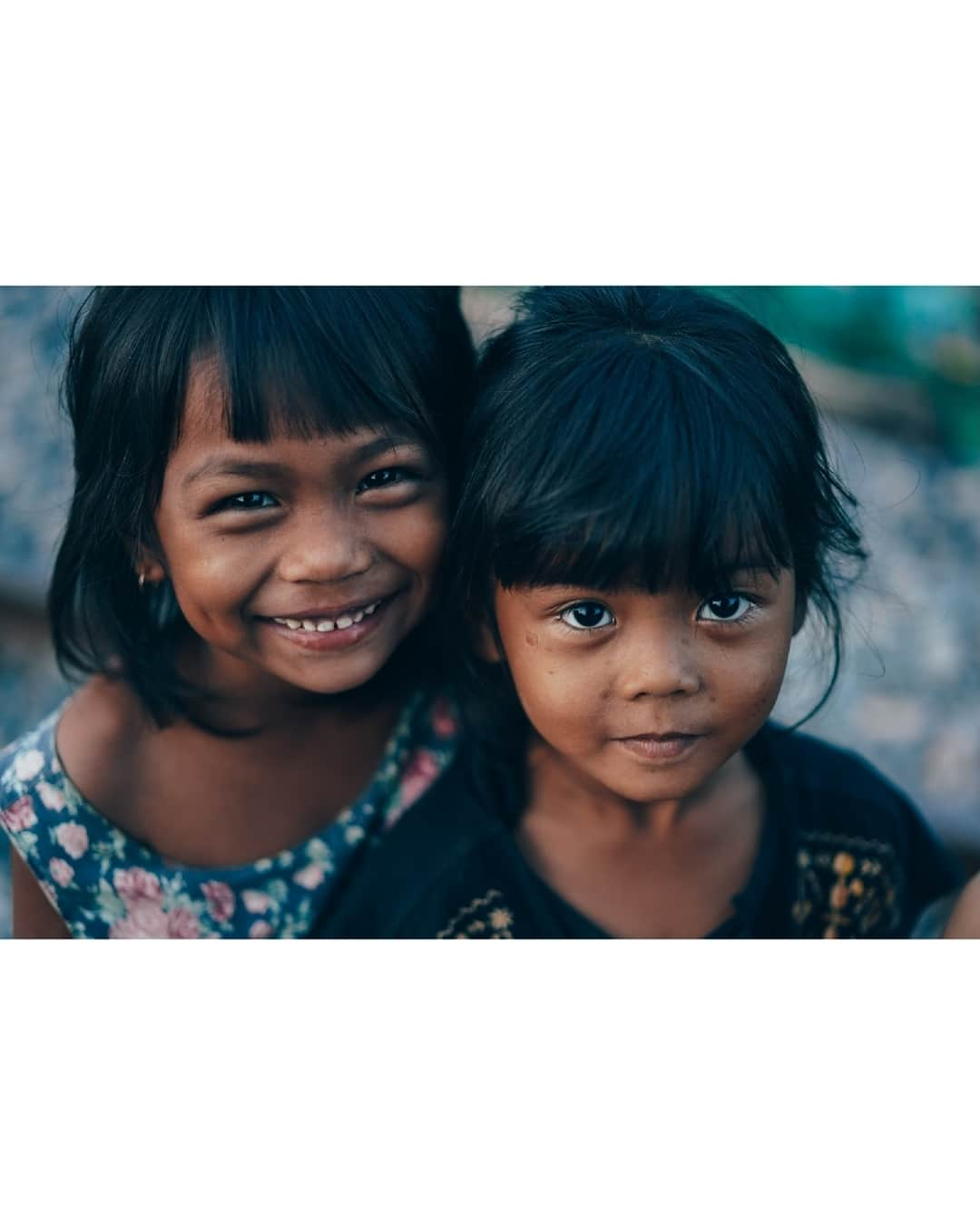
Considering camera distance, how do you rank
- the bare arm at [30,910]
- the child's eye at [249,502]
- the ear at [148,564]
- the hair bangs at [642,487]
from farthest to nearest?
the bare arm at [30,910]
the ear at [148,564]
the child's eye at [249,502]
the hair bangs at [642,487]

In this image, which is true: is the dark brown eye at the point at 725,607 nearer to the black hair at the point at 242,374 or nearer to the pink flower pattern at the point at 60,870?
the black hair at the point at 242,374

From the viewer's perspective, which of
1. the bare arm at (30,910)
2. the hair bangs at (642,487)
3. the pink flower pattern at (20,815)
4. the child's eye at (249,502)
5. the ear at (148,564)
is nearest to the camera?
the hair bangs at (642,487)

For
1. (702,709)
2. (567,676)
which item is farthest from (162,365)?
(702,709)

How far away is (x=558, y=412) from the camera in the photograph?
4.01 feet

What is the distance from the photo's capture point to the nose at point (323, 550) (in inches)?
50.3

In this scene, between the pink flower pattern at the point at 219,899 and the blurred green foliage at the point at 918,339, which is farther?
the blurred green foliage at the point at 918,339

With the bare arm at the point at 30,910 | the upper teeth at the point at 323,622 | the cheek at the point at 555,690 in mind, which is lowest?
the bare arm at the point at 30,910

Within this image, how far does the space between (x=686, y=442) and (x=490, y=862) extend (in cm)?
59

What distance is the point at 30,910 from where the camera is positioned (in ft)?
5.36

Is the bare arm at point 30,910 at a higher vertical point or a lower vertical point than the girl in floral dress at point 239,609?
lower

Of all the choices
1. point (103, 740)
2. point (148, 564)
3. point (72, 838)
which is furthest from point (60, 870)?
point (148, 564)

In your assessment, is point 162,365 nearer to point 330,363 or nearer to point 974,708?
point 330,363

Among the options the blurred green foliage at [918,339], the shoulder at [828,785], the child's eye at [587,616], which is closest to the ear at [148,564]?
the child's eye at [587,616]

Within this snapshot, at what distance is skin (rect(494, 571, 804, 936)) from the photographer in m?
1.24
